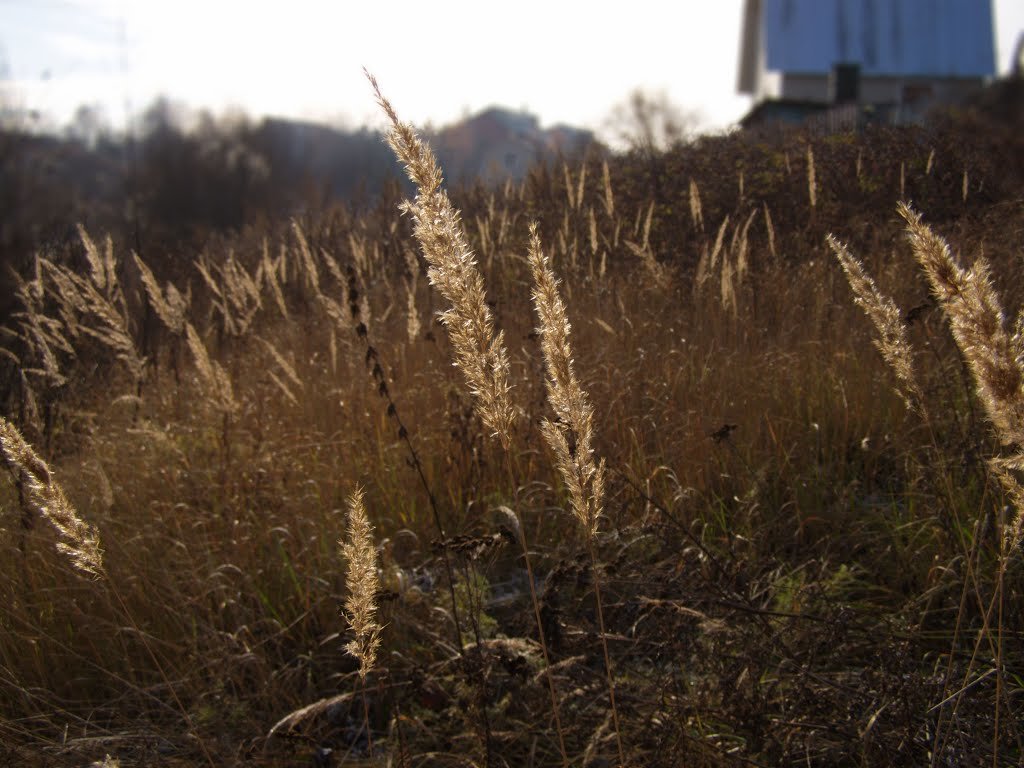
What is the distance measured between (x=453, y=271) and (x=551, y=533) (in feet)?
7.28

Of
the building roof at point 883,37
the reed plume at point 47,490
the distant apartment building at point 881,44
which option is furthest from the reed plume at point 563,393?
the building roof at point 883,37

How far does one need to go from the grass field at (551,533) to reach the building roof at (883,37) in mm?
23437

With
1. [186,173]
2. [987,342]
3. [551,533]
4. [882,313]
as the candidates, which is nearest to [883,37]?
[186,173]

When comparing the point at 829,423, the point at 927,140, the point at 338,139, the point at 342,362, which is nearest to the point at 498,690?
the point at 829,423

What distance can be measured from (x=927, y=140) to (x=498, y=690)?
26.1 feet

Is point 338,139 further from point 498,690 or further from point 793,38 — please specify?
point 498,690

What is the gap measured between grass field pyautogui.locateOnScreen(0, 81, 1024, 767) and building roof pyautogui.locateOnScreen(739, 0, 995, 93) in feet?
76.9

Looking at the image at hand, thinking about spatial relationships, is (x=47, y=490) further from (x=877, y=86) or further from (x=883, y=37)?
(x=883, y=37)

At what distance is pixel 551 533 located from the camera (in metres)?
3.46

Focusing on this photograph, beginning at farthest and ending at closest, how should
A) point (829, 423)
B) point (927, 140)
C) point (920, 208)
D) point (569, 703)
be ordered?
point (927, 140) → point (920, 208) → point (829, 423) → point (569, 703)

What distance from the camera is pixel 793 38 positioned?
26.7m

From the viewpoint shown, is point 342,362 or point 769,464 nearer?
point 769,464

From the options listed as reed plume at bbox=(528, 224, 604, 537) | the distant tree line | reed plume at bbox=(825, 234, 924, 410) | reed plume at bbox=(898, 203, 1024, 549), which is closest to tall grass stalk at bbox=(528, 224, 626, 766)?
reed plume at bbox=(528, 224, 604, 537)

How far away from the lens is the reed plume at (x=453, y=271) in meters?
1.40
